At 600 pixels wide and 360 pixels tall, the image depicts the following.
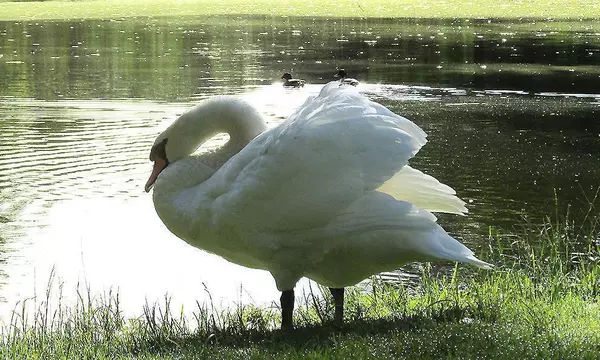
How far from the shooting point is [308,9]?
68125mm

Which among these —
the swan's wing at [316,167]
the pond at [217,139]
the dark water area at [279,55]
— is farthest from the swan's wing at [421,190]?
the dark water area at [279,55]

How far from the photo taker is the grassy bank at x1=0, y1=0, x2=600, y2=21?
6203cm

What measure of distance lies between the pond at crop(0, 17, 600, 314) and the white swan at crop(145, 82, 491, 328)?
5.48ft

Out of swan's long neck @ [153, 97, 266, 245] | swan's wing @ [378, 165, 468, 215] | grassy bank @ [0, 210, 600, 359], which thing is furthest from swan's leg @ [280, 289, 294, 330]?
swan's wing @ [378, 165, 468, 215]

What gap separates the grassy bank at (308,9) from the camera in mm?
62031

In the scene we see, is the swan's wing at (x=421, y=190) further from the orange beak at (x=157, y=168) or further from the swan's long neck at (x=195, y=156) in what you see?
the orange beak at (x=157, y=168)

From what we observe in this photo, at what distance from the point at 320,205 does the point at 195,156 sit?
1.40 m

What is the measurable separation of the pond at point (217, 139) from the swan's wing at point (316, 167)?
193cm

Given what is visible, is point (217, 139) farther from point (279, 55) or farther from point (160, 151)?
point (279, 55)

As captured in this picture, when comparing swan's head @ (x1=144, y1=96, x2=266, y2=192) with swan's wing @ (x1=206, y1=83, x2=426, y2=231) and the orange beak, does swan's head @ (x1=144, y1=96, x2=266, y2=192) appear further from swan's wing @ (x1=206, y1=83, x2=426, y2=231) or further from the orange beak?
swan's wing @ (x1=206, y1=83, x2=426, y2=231)

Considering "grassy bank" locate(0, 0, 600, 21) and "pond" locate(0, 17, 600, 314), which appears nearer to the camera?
"pond" locate(0, 17, 600, 314)

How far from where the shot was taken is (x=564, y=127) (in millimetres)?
22609

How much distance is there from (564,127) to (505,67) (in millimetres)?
11780

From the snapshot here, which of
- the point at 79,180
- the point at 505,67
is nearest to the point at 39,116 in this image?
the point at 79,180
